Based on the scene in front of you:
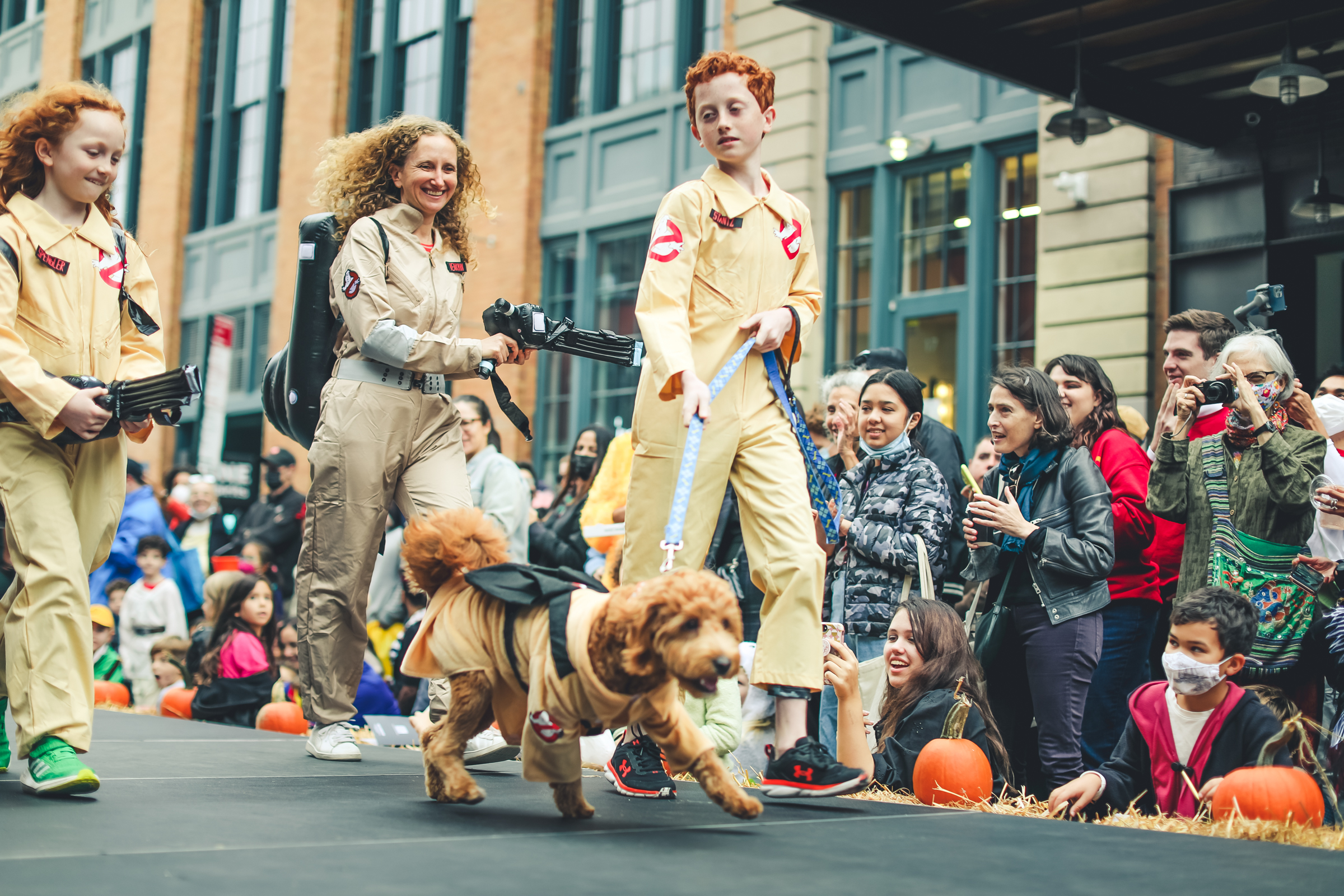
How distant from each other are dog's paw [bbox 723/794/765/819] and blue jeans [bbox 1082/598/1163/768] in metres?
2.39

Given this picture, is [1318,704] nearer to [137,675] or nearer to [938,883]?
[938,883]

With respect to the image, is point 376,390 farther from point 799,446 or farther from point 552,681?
point 552,681

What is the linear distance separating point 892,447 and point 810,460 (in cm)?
153

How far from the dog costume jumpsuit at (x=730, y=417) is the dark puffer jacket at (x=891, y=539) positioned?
1320 mm

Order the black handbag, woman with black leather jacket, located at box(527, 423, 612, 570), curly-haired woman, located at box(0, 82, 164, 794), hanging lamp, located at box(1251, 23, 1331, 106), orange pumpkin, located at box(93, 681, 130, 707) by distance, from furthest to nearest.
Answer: orange pumpkin, located at box(93, 681, 130, 707) < woman with black leather jacket, located at box(527, 423, 612, 570) < hanging lamp, located at box(1251, 23, 1331, 106) < the black handbag < curly-haired woman, located at box(0, 82, 164, 794)

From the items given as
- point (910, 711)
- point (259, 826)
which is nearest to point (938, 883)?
point (259, 826)

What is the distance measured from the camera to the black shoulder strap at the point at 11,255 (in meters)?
3.66

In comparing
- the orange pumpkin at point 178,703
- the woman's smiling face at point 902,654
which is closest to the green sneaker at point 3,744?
the woman's smiling face at point 902,654

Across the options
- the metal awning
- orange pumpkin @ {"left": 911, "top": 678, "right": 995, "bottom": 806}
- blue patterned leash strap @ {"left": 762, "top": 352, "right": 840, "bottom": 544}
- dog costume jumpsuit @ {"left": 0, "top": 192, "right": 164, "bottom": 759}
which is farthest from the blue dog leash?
the metal awning

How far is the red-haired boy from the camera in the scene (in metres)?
3.66

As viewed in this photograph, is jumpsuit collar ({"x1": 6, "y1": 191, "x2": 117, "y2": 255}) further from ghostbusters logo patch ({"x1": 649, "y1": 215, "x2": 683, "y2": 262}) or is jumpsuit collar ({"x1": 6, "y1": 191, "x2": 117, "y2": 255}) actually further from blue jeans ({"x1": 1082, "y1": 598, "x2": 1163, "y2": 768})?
blue jeans ({"x1": 1082, "y1": 598, "x2": 1163, "y2": 768})

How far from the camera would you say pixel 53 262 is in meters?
3.75

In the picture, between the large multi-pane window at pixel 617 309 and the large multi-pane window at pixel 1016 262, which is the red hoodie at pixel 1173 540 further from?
the large multi-pane window at pixel 617 309

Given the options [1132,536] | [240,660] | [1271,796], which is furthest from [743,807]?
[240,660]
